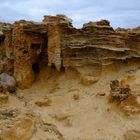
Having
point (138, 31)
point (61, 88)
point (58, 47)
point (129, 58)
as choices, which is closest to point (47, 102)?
point (61, 88)

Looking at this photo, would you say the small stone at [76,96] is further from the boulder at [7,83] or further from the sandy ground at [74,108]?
the boulder at [7,83]

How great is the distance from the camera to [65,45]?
14500mm

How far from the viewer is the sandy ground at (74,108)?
38.4 ft

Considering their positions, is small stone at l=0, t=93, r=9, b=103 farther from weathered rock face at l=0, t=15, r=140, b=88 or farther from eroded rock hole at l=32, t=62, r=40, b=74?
eroded rock hole at l=32, t=62, r=40, b=74

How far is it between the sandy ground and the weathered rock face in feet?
1.32

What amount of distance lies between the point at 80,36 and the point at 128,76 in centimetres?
212

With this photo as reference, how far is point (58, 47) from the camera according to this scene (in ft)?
47.7

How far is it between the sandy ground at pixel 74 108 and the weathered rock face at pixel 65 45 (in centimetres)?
40

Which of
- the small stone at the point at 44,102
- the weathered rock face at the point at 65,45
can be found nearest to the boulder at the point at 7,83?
the weathered rock face at the point at 65,45

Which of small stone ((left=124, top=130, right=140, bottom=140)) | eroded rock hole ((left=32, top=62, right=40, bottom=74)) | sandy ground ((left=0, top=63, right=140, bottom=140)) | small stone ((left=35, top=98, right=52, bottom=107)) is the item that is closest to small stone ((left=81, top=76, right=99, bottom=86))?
sandy ground ((left=0, top=63, right=140, bottom=140))

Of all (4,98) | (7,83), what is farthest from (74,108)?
(7,83)

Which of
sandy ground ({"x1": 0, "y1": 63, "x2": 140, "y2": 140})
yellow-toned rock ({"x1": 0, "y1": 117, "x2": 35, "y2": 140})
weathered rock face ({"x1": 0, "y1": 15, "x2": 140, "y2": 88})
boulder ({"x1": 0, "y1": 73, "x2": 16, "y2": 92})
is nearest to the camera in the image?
yellow-toned rock ({"x1": 0, "y1": 117, "x2": 35, "y2": 140})

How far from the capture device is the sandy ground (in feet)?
38.4

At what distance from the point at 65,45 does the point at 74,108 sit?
7.98ft
